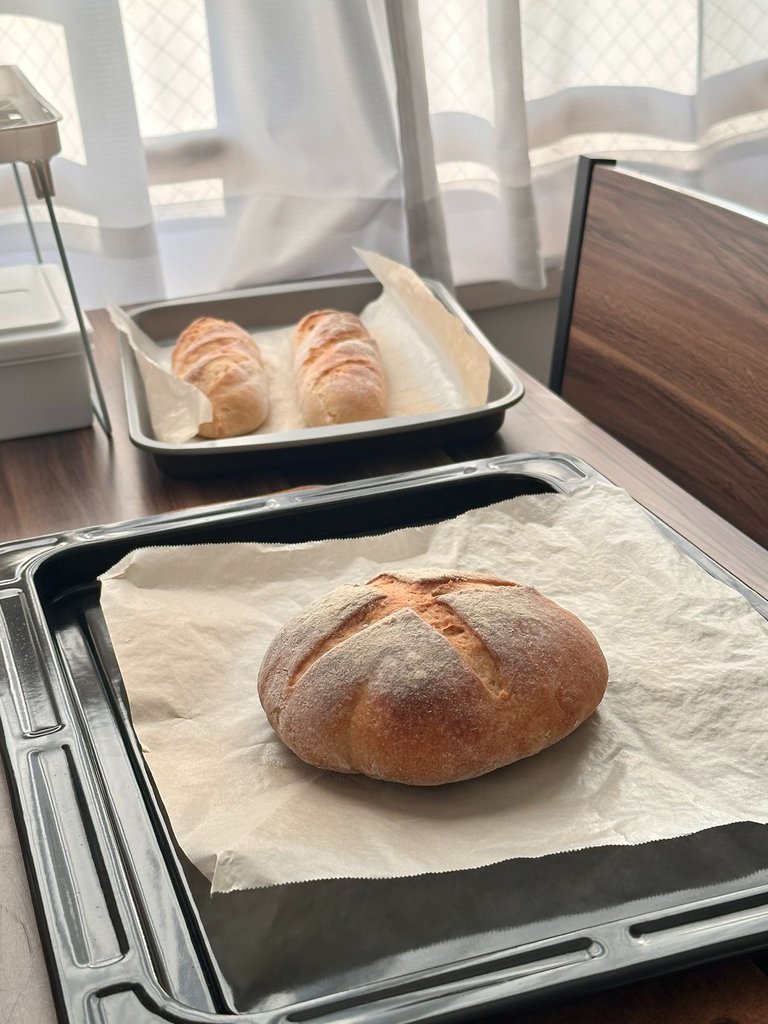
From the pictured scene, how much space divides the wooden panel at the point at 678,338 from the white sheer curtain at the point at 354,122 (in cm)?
44

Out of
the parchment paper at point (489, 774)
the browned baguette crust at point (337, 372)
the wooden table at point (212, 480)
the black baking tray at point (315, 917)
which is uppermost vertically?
the black baking tray at point (315, 917)

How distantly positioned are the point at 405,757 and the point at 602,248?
105 centimetres

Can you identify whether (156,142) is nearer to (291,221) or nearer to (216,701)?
(291,221)

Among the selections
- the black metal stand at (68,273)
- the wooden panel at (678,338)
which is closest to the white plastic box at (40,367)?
the black metal stand at (68,273)

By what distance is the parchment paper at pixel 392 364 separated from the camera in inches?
48.9

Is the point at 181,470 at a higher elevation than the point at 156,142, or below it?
below

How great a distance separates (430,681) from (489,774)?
7 centimetres

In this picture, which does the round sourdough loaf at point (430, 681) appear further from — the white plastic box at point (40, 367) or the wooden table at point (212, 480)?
the white plastic box at point (40, 367)

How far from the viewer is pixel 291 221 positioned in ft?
5.97

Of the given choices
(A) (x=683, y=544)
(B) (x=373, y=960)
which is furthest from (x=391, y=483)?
(B) (x=373, y=960)

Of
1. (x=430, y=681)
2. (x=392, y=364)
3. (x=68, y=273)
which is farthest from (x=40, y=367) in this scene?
(x=430, y=681)

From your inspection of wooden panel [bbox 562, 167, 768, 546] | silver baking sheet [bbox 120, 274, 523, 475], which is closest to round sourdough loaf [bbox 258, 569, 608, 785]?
silver baking sheet [bbox 120, 274, 523, 475]

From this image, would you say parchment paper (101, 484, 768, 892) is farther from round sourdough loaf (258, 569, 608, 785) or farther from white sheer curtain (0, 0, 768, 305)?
white sheer curtain (0, 0, 768, 305)

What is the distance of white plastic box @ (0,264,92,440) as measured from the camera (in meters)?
1.23
